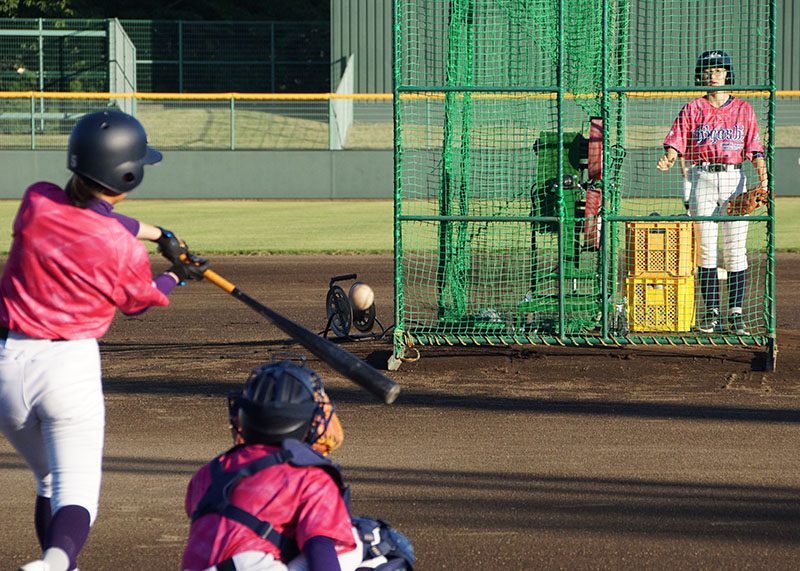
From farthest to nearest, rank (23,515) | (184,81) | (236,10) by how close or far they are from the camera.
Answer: (236,10), (184,81), (23,515)

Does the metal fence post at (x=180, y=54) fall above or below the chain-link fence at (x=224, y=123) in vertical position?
above

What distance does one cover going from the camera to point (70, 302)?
4.05 meters

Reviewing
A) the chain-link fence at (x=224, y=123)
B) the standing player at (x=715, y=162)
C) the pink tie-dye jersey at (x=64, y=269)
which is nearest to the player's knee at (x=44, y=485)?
the pink tie-dye jersey at (x=64, y=269)

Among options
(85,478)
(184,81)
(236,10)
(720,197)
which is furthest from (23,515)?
(236,10)

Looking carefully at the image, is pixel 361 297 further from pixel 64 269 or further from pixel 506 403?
pixel 64 269

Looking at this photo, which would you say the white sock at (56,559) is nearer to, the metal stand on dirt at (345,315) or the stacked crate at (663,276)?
the metal stand on dirt at (345,315)

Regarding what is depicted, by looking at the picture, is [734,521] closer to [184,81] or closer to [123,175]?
[123,175]

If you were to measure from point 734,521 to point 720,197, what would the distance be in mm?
4970

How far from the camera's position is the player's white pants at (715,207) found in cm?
986

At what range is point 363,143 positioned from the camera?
31281 millimetres

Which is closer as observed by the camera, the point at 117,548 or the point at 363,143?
the point at 117,548

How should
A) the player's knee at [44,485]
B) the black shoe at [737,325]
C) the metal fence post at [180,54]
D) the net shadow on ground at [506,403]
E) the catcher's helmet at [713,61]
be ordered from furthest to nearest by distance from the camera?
the metal fence post at [180,54] < the catcher's helmet at [713,61] < the black shoe at [737,325] < the net shadow on ground at [506,403] < the player's knee at [44,485]

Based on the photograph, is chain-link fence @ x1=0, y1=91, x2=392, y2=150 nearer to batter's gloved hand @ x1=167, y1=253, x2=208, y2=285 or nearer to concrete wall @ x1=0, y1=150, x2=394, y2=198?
concrete wall @ x1=0, y1=150, x2=394, y2=198

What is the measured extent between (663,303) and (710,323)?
1.87 feet
